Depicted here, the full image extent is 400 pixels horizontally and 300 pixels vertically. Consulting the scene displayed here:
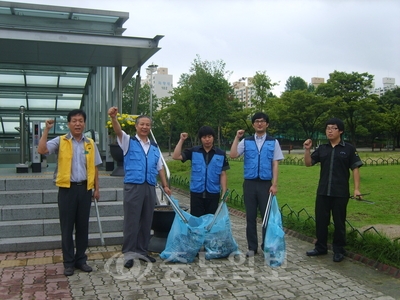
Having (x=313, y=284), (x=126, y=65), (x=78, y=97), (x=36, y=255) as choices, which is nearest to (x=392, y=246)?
(x=313, y=284)

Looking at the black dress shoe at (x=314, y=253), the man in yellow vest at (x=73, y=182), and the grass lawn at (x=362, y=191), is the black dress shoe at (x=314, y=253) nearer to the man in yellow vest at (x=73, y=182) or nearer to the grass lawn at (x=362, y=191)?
the grass lawn at (x=362, y=191)

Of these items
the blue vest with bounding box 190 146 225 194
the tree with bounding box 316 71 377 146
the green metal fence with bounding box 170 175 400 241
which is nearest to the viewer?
the blue vest with bounding box 190 146 225 194

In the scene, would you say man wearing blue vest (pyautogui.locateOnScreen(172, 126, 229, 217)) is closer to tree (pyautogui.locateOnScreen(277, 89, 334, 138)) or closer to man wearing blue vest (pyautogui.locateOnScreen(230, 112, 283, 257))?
man wearing blue vest (pyautogui.locateOnScreen(230, 112, 283, 257))

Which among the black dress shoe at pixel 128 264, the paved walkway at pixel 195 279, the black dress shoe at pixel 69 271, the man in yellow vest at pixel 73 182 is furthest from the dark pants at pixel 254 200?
the black dress shoe at pixel 69 271

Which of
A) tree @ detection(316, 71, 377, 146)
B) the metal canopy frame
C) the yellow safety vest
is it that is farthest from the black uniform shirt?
tree @ detection(316, 71, 377, 146)

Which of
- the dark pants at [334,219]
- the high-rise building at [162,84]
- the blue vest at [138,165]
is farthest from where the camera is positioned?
the high-rise building at [162,84]

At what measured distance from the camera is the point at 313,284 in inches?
172

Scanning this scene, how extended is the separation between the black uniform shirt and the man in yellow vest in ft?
9.09

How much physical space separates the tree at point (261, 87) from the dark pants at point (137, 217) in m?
23.8

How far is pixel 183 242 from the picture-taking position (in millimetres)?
4988

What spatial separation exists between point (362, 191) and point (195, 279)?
7.38 metres

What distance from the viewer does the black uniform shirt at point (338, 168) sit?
5.22 m

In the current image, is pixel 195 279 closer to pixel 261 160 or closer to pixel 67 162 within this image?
pixel 261 160

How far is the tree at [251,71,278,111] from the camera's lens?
91.6 ft
